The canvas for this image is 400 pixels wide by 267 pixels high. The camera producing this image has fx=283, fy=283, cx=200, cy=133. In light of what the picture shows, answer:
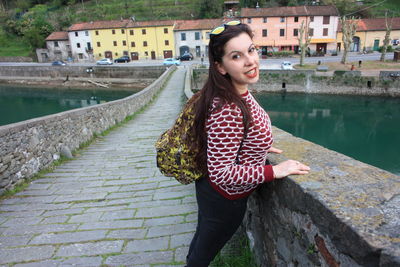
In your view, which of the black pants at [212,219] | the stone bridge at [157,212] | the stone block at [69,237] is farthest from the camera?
the stone block at [69,237]

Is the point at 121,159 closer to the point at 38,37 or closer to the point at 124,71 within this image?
the point at 124,71

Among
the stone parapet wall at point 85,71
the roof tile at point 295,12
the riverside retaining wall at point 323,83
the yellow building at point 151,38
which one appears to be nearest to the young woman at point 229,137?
the riverside retaining wall at point 323,83

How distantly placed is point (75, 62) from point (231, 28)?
50742 mm

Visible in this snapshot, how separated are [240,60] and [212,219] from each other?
90 centimetres

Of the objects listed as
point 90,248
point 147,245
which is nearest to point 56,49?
point 90,248

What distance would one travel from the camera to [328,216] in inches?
49.5

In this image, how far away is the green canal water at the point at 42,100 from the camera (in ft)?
82.9

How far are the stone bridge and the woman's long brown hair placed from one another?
20.7 inches

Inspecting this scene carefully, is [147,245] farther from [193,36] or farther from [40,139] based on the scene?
[193,36]

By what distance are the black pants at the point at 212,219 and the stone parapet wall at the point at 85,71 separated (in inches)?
1240

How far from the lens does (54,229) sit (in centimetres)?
288

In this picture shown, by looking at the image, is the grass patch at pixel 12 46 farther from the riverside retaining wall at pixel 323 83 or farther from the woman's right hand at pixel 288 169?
the woman's right hand at pixel 288 169

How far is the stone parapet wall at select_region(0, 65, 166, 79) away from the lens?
32.6 metres

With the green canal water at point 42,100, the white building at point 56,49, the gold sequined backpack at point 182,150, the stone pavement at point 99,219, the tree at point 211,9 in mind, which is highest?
the tree at point 211,9
